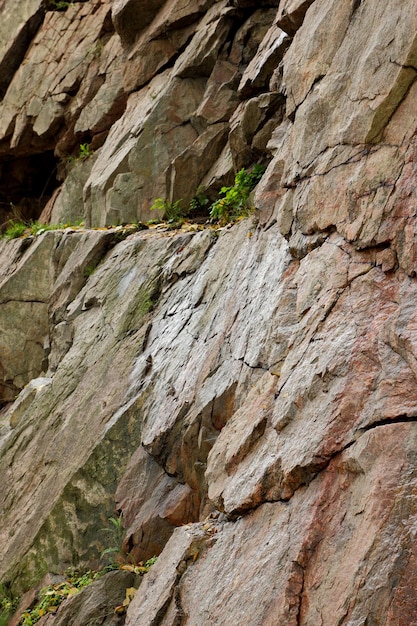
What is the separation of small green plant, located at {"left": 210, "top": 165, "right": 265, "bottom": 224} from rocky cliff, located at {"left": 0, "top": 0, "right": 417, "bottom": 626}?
25 centimetres

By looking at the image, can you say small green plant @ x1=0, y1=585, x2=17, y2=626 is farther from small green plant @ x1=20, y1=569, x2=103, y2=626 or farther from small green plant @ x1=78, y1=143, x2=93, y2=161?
small green plant @ x1=78, y1=143, x2=93, y2=161

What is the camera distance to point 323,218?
4918 mm

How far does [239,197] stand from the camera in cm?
827

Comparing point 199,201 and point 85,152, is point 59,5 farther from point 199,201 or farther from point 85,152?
point 199,201

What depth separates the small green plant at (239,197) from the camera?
8141 mm

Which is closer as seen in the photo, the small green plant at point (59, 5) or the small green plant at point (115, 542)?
the small green plant at point (115, 542)

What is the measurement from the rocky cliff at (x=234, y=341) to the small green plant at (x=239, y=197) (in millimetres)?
251

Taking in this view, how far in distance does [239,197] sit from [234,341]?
2832 millimetres

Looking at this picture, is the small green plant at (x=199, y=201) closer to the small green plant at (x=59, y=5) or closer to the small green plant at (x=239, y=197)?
the small green plant at (x=239, y=197)

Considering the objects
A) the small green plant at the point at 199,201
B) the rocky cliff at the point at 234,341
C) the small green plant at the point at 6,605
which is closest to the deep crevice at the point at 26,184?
the rocky cliff at the point at 234,341

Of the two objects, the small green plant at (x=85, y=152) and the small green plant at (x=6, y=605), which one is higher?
the small green plant at (x=85, y=152)

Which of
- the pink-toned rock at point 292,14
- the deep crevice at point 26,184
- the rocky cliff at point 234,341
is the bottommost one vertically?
the rocky cliff at point 234,341

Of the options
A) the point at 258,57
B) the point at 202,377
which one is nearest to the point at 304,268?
the point at 202,377

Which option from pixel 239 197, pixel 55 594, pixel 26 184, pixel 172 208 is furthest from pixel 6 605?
pixel 26 184
